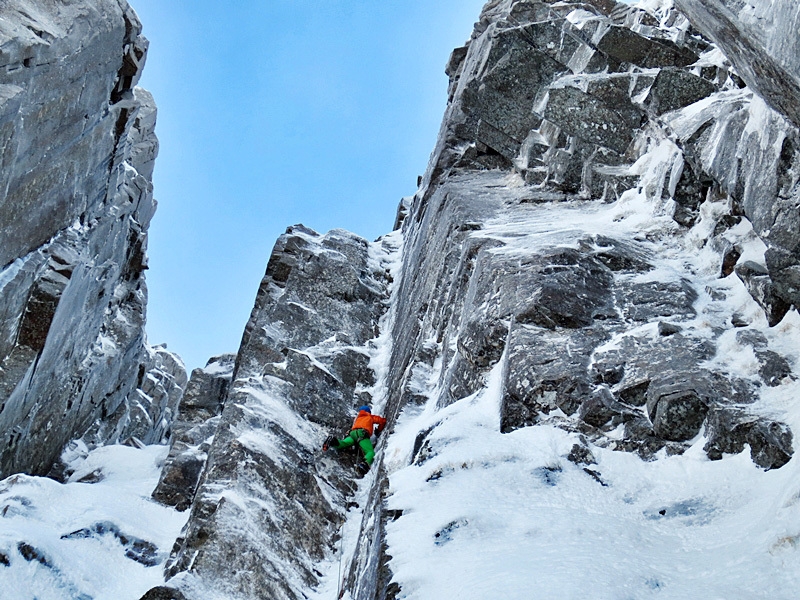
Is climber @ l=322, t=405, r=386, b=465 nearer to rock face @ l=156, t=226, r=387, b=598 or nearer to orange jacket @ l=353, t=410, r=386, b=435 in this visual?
orange jacket @ l=353, t=410, r=386, b=435

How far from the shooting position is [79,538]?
690 inches

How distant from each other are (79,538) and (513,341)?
431 inches

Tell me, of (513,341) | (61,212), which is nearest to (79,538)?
(513,341)

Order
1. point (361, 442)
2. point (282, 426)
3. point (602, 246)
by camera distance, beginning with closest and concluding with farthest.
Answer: point (602, 246), point (361, 442), point (282, 426)

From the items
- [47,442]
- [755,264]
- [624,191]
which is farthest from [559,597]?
[47,442]

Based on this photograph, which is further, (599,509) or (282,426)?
(282,426)

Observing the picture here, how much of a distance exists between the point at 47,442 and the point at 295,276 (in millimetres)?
11134

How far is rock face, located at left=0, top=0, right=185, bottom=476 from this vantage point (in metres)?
22.4

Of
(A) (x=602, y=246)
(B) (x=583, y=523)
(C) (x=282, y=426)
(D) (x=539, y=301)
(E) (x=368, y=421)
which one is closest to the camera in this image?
(B) (x=583, y=523)

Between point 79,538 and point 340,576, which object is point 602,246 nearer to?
point 340,576

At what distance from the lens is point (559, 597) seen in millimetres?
7238

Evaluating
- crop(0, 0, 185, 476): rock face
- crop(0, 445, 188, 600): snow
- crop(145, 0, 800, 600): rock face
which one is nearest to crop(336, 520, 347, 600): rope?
crop(145, 0, 800, 600): rock face

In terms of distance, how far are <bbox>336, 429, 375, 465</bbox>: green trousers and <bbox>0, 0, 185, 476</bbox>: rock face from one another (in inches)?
465

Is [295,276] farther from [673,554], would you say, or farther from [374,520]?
[673,554]
